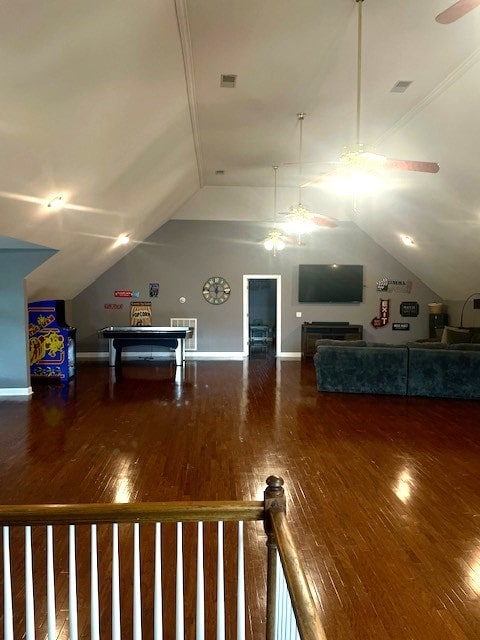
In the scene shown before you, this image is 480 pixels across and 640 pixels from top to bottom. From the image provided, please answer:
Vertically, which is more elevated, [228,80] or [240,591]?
[228,80]

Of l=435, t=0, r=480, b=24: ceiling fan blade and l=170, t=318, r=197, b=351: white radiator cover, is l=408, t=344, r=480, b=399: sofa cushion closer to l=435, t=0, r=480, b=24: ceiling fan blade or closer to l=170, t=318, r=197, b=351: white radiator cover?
l=435, t=0, r=480, b=24: ceiling fan blade

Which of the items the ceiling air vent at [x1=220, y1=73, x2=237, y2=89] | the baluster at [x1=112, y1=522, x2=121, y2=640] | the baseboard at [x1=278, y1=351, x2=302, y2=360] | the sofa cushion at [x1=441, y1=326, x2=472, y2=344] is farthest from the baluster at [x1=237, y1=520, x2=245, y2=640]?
the baseboard at [x1=278, y1=351, x2=302, y2=360]

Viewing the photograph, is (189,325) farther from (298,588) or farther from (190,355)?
(298,588)

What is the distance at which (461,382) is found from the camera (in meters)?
6.50

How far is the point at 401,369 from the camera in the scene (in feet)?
21.9

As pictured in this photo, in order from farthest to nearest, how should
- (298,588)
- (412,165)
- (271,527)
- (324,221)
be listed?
1. (324,221)
2. (412,165)
3. (271,527)
4. (298,588)

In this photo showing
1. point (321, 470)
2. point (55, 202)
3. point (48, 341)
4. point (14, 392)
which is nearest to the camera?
point (321, 470)

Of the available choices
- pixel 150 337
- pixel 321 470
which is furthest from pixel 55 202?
pixel 150 337

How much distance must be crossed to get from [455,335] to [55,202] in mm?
7639

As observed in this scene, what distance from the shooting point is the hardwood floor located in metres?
2.38

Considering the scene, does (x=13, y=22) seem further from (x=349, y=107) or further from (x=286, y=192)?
(x=286, y=192)

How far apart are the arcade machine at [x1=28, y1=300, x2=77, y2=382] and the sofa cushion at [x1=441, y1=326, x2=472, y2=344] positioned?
7.50 m

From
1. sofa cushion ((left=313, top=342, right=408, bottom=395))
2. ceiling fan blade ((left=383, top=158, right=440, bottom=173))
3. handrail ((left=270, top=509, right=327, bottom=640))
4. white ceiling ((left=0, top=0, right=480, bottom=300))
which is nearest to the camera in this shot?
handrail ((left=270, top=509, right=327, bottom=640))

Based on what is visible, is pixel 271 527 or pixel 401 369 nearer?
pixel 271 527
